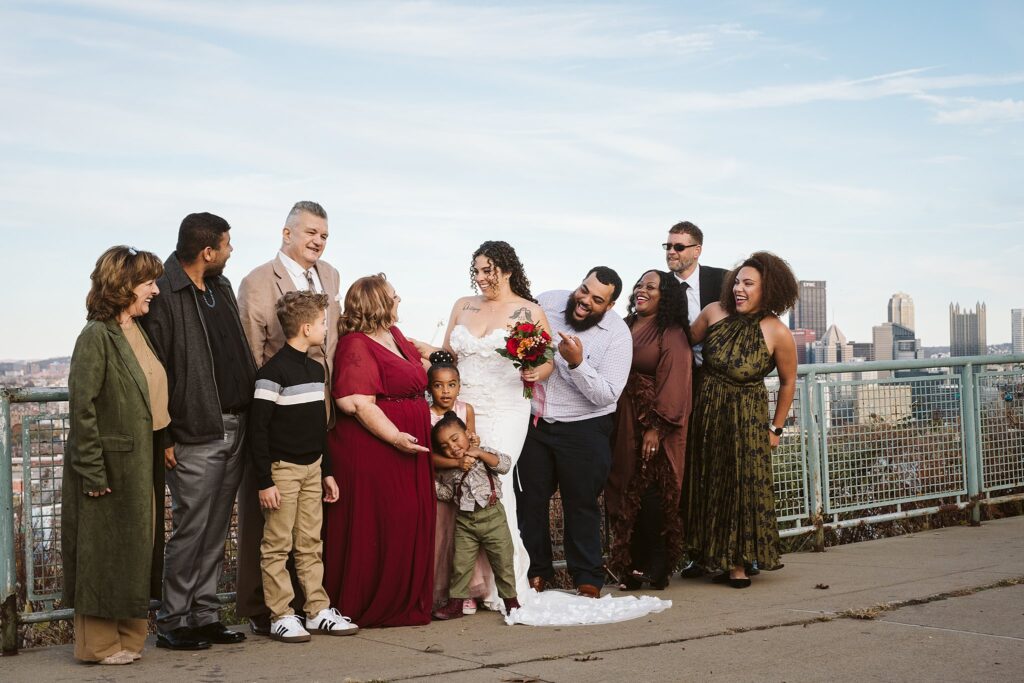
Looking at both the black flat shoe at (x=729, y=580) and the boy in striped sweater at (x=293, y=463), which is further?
the black flat shoe at (x=729, y=580)

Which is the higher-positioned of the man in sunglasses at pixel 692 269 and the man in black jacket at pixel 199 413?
the man in sunglasses at pixel 692 269

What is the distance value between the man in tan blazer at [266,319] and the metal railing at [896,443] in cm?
45

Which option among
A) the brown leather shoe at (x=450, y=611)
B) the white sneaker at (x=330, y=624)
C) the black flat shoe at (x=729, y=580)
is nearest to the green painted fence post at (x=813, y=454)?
the black flat shoe at (x=729, y=580)

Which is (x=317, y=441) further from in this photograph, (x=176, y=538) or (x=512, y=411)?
(x=512, y=411)

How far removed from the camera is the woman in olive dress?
7.72 meters

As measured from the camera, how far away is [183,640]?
5.87 m

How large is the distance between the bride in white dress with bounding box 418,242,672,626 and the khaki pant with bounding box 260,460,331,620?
121cm

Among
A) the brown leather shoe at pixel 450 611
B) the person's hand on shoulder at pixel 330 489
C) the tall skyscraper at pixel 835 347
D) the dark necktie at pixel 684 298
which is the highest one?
the tall skyscraper at pixel 835 347

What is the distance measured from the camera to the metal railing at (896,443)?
9555mm

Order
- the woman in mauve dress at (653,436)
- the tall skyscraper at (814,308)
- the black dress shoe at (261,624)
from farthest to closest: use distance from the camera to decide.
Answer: the tall skyscraper at (814,308) → the woman in mauve dress at (653,436) → the black dress shoe at (261,624)

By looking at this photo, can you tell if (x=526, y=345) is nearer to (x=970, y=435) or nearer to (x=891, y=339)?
(x=970, y=435)

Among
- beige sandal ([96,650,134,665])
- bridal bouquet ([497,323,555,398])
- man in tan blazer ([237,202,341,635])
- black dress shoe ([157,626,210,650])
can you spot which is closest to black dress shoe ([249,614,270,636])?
man in tan blazer ([237,202,341,635])

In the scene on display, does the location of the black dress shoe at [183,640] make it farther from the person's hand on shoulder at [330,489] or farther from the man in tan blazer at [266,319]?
the person's hand on shoulder at [330,489]

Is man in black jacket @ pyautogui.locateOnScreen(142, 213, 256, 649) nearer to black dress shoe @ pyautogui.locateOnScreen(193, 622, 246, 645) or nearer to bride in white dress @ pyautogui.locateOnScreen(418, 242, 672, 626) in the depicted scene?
black dress shoe @ pyautogui.locateOnScreen(193, 622, 246, 645)
